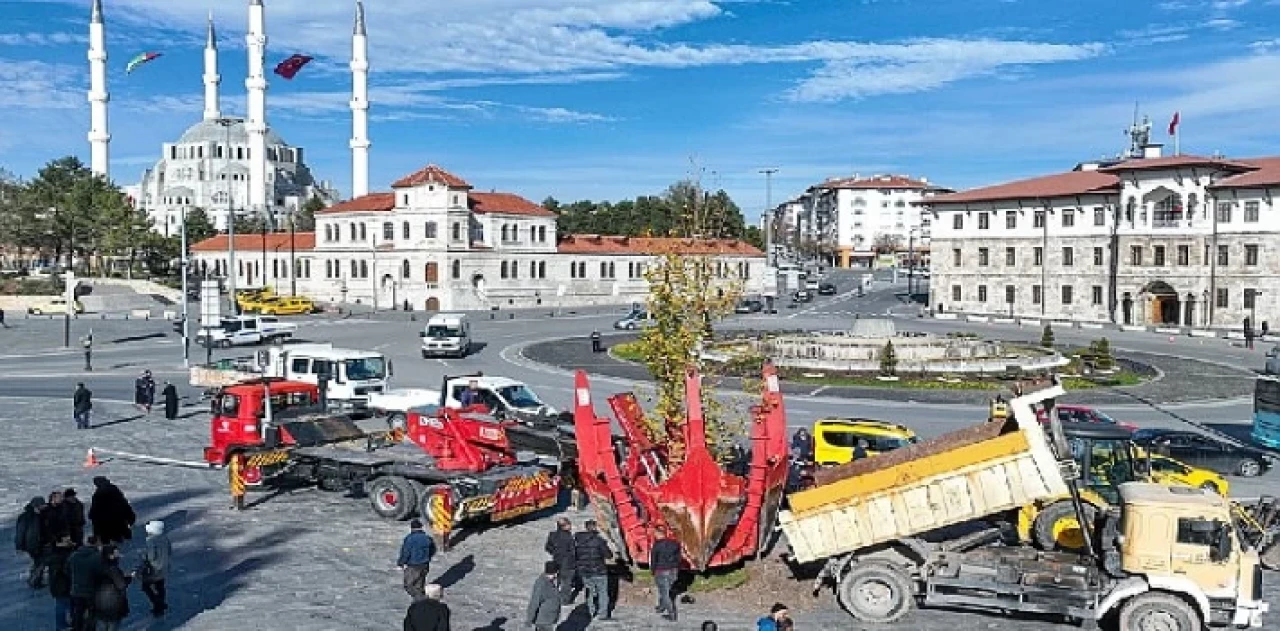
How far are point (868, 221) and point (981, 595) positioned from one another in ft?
555

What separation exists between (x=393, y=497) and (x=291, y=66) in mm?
63568

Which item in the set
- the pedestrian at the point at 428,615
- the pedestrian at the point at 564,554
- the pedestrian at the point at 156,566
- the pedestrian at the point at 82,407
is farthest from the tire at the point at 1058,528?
the pedestrian at the point at 82,407

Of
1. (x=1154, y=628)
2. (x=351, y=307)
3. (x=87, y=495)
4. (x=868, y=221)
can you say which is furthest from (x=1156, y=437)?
(x=868, y=221)

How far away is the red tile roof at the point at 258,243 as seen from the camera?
93812 millimetres

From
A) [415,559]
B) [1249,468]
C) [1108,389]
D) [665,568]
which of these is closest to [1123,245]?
[1108,389]

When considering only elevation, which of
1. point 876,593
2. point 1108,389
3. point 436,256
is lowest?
point 876,593

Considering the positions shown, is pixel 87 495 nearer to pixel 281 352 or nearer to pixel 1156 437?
pixel 281 352

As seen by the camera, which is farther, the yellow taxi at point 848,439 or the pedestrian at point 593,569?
the yellow taxi at point 848,439

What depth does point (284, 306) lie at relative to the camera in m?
76.1

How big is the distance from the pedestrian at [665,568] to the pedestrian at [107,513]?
7562 mm

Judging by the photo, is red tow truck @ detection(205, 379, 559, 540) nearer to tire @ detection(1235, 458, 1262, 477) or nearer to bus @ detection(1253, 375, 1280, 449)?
tire @ detection(1235, 458, 1262, 477)

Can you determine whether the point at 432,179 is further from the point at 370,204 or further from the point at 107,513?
the point at 107,513

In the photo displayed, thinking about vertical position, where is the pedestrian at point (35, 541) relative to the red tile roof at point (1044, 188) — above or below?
below

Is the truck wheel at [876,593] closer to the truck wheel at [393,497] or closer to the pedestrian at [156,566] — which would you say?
the truck wheel at [393,497]
